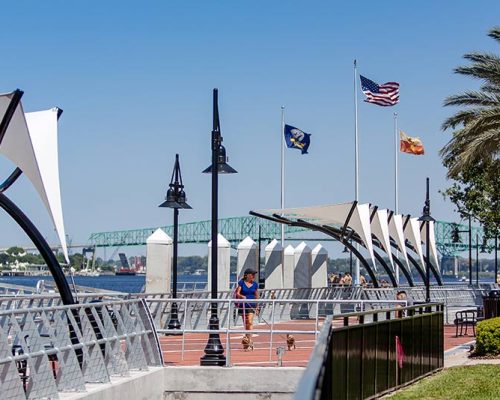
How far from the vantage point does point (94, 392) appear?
14.1 meters

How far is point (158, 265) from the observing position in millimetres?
29453

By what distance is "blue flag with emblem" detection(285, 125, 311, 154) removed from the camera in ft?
165

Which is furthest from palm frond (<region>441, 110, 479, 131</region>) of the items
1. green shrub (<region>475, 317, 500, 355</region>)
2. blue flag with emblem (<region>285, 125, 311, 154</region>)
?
blue flag with emblem (<region>285, 125, 311, 154</region>)

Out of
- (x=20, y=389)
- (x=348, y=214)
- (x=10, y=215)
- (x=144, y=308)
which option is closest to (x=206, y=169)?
(x=144, y=308)

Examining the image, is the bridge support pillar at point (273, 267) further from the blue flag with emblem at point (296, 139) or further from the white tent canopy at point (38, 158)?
the white tent canopy at point (38, 158)

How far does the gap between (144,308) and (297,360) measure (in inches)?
128

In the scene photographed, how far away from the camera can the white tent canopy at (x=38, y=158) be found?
1677 centimetres

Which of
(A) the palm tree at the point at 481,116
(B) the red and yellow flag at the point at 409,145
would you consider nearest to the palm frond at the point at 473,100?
(A) the palm tree at the point at 481,116

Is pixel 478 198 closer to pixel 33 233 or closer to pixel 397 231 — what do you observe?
pixel 397 231

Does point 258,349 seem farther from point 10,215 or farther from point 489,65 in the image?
point 489,65

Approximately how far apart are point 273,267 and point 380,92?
1294cm

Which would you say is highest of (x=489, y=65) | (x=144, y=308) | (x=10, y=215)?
(x=489, y=65)

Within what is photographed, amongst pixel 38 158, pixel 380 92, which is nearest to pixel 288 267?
pixel 380 92

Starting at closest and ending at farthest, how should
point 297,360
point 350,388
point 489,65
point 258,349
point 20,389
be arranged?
point 20,389, point 350,388, point 297,360, point 258,349, point 489,65
